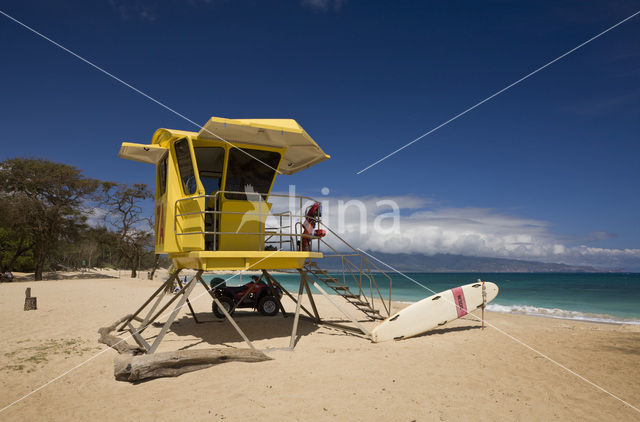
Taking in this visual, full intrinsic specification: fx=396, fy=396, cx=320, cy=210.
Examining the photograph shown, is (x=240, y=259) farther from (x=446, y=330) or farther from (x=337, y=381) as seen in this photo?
(x=446, y=330)

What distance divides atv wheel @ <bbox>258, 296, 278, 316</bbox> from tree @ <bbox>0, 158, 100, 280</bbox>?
96.3ft

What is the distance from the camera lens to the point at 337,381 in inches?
273

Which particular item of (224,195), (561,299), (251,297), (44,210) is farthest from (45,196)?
(561,299)

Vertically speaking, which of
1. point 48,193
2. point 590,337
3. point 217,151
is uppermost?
point 48,193

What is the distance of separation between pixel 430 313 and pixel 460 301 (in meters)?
1.52

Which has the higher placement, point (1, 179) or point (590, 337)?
point (1, 179)

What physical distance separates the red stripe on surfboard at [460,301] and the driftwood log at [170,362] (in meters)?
7.03

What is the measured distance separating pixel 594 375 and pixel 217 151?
9465mm

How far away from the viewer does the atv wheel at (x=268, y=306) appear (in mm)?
15109

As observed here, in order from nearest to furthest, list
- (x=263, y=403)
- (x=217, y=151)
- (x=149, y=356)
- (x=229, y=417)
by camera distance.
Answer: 1. (x=229, y=417)
2. (x=263, y=403)
3. (x=149, y=356)
4. (x=217, y=151)

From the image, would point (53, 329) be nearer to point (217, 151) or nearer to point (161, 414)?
point (217, 151)

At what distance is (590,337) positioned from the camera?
12.5 meters

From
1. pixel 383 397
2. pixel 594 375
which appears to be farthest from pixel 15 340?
pixel 594 375

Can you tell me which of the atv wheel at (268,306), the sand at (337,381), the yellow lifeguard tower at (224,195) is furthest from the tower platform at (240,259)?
the atv wheel at (268,306)
